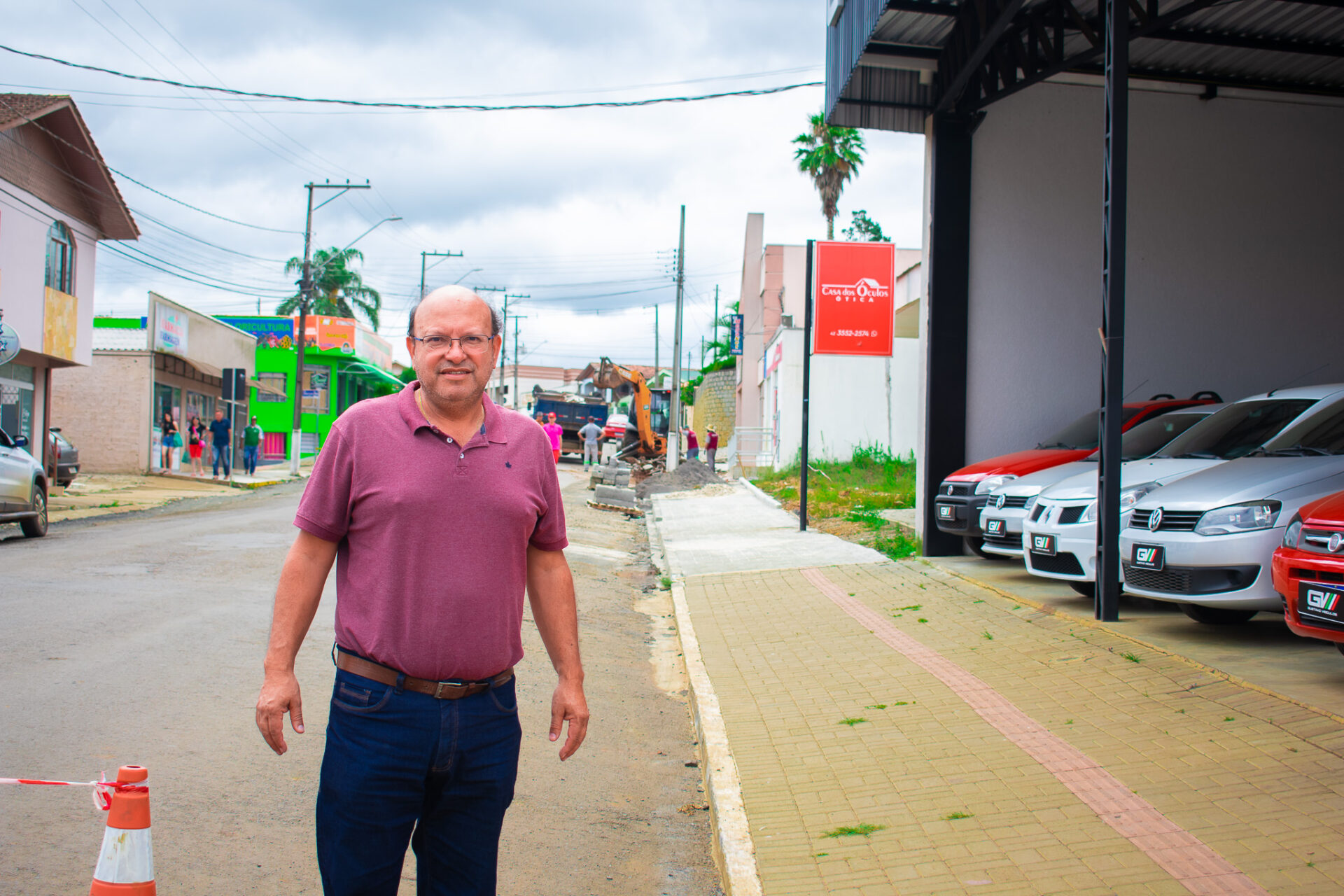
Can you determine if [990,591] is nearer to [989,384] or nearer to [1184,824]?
[989,384]

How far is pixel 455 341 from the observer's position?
2838 millimetres

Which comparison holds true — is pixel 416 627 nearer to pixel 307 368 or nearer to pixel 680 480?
pixel 680 480

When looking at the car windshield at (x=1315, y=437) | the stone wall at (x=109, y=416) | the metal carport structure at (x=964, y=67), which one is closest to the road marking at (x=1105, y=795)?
the car windshield at (x=1315, y=437)

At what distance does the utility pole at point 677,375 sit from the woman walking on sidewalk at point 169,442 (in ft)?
46.4

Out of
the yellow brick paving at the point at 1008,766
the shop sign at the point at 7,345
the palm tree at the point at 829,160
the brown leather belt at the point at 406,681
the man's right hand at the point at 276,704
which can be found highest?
the palm tree at the point at 829,160

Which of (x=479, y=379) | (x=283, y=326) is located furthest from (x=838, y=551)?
(x=283, y=326)

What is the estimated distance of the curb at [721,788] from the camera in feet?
13.3

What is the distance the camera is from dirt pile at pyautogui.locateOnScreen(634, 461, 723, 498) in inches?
1116

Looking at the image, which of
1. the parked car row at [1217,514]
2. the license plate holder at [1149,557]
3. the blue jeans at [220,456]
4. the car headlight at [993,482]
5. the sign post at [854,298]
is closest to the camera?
the parked car row at [1217,514]

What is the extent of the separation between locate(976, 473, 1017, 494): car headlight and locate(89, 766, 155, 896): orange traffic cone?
31.2 feet

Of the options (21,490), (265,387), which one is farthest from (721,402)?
(21,490)

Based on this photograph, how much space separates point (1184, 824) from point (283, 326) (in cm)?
4924

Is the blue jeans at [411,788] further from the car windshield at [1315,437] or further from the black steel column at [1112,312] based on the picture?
the car windshield at [1315,437]

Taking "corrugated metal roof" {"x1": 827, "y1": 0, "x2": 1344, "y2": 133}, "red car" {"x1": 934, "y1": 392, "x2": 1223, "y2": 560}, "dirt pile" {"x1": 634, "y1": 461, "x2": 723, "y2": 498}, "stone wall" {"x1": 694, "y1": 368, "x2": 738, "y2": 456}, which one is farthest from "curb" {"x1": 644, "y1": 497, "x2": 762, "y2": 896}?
"stone wall" {"x1": 694, "y1": 368, "x2": 738, "y2": 456}
